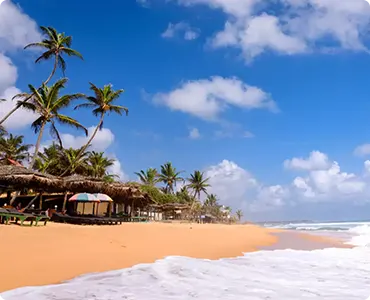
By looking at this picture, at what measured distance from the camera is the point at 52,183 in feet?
61.6

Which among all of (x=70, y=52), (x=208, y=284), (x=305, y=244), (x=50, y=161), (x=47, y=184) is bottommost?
(x=208, y=284)

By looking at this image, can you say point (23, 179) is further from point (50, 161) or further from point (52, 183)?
point (50, 161)

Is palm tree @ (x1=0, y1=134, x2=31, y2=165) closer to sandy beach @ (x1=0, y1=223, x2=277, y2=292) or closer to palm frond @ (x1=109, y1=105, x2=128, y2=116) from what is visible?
palm frond @ (x1=109, y1=105, x2=128, y2=116)

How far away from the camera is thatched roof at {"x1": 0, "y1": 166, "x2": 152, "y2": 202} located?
56.3ft

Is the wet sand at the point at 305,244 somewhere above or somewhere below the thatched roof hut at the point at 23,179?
below

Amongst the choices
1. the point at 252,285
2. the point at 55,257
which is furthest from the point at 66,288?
the point at 252,285

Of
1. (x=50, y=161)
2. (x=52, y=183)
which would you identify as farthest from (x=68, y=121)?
(x=50, y=161)

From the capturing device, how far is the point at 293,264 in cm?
873

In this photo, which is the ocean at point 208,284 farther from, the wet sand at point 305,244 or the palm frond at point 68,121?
the palm frond at point 68,121

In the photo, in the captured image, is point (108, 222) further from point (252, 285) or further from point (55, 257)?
point (252, 285)

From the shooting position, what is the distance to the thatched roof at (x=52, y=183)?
17.2m

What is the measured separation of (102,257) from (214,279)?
2.90 metres

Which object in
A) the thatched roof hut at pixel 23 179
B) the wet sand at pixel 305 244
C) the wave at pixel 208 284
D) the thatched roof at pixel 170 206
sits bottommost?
the wave at pixel 208 284

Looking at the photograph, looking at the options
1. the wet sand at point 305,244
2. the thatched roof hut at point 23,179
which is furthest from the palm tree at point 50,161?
the wet sand at point 305,244
